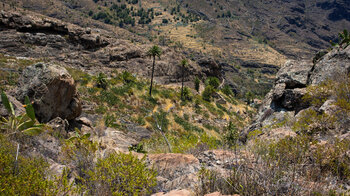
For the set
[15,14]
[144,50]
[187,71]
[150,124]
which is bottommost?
[150,124]

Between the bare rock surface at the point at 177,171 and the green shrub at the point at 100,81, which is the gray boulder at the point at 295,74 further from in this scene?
the green shrub at the point at 100,81

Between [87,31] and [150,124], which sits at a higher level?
[87,31]

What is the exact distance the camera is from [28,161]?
3.68 meters

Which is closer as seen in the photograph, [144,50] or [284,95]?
[284,95]

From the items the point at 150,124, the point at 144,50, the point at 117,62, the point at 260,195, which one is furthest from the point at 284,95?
the point at 144,50

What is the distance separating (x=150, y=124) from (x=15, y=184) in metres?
20.4

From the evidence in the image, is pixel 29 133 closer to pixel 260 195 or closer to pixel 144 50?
pixel 260 195

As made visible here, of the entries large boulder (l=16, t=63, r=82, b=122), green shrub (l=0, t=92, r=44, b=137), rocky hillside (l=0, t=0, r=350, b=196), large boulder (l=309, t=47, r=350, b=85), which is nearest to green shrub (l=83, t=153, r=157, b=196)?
rocky hillside (l=0, t=0, r=350, b=196)

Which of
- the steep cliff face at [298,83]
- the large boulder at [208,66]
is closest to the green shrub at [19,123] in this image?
the steep cliff face at [298,83]

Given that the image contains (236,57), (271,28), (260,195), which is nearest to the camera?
(260,195)

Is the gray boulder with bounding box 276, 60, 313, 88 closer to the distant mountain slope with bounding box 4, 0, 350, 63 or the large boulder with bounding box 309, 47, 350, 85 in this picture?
the large boulder with bounding box 309, 47, 350, 85

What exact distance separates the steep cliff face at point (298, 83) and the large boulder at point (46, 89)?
1110cm

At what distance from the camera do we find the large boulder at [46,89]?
923 centimetres

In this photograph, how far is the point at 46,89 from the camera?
941 cm
